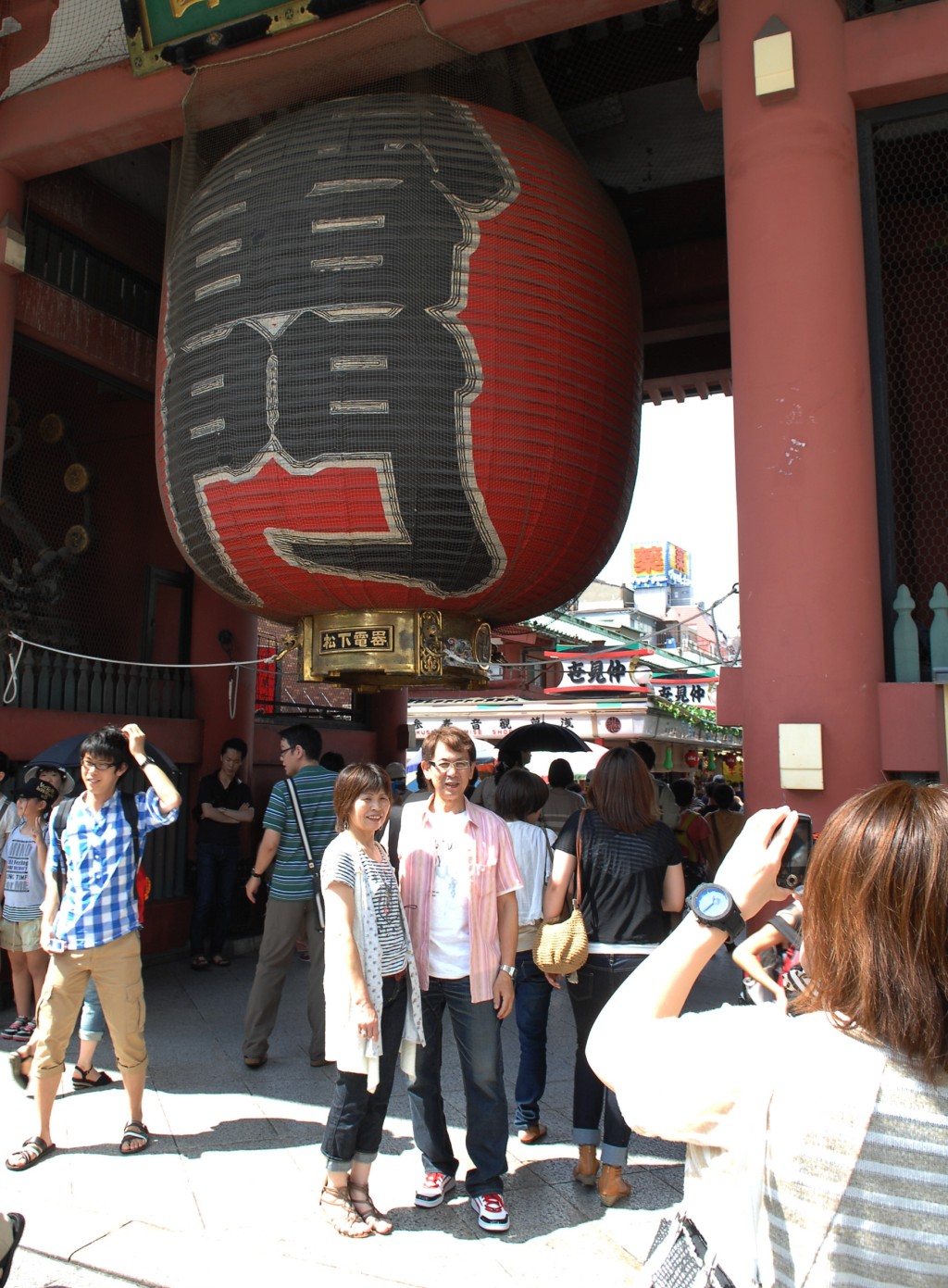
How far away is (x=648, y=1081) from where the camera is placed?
1.11 meters

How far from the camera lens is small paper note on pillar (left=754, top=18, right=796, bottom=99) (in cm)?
393

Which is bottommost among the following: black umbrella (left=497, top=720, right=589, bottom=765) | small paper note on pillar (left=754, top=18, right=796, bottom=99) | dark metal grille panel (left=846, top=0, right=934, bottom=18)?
black umbrella (left=497, top=720, right=589, bottom=765)

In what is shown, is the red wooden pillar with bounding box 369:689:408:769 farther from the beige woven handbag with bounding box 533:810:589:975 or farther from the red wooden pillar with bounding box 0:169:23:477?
the beige woven handbag with bounding box 533:810:589:975

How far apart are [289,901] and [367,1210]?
180 cm

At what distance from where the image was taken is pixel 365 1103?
9.48 ft

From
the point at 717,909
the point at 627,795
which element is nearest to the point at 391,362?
the point at 627,795

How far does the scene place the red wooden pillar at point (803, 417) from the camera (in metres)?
3.56

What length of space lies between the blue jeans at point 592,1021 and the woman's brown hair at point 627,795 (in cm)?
45

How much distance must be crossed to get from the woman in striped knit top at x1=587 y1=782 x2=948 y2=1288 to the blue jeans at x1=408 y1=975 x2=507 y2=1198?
2.00m

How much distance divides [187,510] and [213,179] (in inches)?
65.7

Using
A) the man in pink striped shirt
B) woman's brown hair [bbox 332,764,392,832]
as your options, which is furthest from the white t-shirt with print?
woman's brown hair [bbox 332,764,392,832]

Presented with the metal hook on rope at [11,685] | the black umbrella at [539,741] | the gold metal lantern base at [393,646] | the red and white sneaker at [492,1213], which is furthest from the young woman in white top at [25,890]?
the black umbrella at [539,741]

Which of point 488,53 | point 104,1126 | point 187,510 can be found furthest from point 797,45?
point 104,1126

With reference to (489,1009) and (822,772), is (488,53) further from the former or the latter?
(489,1009)
